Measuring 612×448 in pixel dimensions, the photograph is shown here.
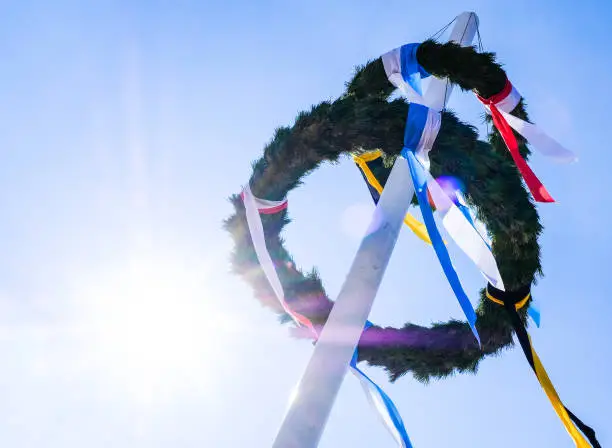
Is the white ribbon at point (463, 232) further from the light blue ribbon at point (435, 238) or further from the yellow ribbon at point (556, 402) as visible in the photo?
the yellow ribbon at point (556, 402)

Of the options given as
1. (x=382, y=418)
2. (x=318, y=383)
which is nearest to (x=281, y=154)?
(x=318, y=383)

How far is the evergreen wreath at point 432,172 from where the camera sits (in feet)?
11.4

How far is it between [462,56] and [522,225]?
1.24 metres

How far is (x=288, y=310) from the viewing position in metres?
3.97

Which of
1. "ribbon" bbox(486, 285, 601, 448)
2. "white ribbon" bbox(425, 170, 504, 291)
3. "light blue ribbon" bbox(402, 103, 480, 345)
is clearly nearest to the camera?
"light blue ribbon" bbox(402, 103, 480, 345)

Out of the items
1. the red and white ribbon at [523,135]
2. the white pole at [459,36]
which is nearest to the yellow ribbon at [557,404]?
the red and white ribbon at [523,135]

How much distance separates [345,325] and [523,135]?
76.1 inches

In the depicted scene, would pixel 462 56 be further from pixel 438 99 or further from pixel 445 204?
pixel 445 204

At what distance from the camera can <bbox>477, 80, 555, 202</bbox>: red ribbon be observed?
A: 139 inches

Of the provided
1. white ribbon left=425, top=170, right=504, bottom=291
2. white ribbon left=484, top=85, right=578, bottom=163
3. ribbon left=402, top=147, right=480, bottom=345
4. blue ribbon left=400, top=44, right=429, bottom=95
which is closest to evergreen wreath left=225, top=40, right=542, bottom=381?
blue ribbon left=400, top=44, right=429, bottom=95

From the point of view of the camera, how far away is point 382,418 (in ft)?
12.0

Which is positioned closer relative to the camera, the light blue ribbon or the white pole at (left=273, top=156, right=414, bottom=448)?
the white pole at (left=273, top=156, right=414, bottom=448)

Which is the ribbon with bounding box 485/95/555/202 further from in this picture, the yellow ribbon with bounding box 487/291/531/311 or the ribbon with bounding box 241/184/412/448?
the ribbon with bounding box 241/184/412/448

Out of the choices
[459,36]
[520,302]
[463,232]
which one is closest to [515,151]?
[463,232]
